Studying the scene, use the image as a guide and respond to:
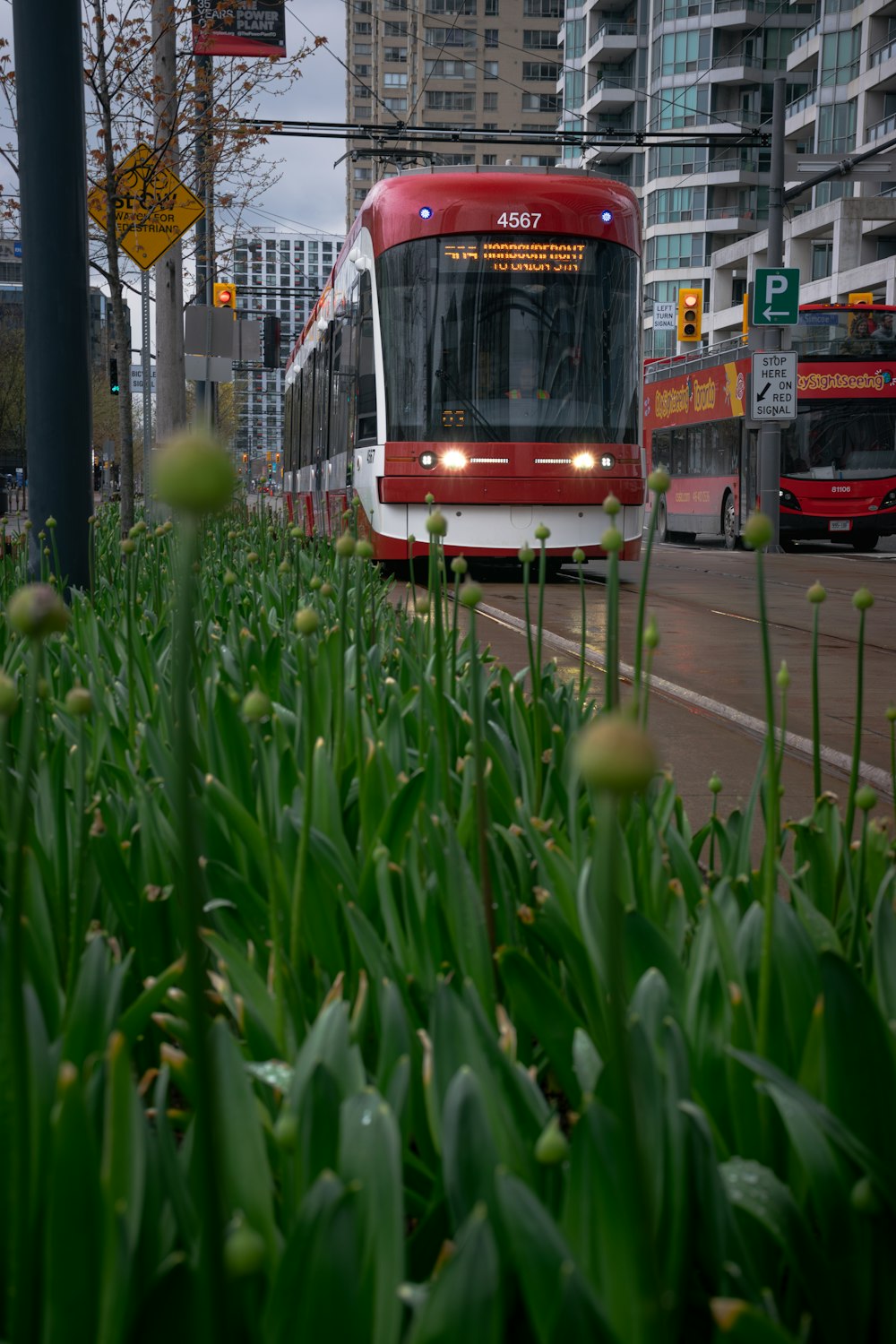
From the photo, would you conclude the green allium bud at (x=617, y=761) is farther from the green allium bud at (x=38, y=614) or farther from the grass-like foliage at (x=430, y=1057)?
the green allium bud at (x=38, y=614)

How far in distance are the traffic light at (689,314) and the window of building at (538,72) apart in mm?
96233

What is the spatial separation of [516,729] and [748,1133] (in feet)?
3.95

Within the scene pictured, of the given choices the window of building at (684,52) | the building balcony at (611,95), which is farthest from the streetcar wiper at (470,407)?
the building balcony at (611,95)

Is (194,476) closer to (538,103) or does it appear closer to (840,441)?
(840,441)

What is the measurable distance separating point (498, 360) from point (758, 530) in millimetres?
11803

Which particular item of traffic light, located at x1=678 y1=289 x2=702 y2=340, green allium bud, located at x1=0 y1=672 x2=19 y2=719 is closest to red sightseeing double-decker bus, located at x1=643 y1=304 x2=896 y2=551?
traffic light, located at x1=678 y1=289 x2=702 y2=340

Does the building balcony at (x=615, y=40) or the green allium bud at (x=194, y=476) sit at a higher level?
the building balcony at (x=615, y=40)

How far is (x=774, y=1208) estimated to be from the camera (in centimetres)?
100

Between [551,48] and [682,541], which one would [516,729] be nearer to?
[682,541]

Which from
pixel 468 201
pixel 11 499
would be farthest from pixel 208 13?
pixel 11 499

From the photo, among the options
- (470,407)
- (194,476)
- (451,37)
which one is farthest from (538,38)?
(194,476)

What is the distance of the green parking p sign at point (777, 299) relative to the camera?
880 inches

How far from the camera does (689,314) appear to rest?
32.5 m

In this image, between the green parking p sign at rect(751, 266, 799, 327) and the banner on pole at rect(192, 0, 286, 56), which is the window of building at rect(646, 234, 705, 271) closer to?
the green parking p sign at rect(751, 266, 799, 327)
